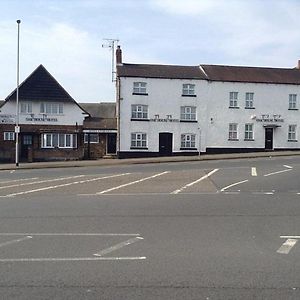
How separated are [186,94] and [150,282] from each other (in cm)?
3954

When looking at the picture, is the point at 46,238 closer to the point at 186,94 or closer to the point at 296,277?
the point at 296,277

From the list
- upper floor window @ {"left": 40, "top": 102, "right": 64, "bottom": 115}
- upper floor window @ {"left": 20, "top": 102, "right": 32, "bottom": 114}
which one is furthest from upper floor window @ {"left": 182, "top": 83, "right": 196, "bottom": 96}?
upper floor window @ {"left": 20, "top": 102, "right": 32, "bottom": 114}

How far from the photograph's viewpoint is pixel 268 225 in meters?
9.78

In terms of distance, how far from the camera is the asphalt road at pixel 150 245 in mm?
5488

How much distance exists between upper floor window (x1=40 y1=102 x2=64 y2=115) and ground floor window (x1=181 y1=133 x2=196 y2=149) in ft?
39.7

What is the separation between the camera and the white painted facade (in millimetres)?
43656

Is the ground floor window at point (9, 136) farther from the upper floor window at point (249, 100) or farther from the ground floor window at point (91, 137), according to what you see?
the upper floor window at point (249, 100)

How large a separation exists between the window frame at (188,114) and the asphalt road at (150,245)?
2869 centimetres

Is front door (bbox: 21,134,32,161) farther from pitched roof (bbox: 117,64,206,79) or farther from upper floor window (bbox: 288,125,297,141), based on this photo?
upper floor window (bbox: 288,125,297,141)

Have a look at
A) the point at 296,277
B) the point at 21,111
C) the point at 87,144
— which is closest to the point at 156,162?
the point at 87,144

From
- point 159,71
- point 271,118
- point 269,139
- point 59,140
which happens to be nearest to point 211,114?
point 271,118

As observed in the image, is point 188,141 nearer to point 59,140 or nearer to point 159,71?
point 159,71

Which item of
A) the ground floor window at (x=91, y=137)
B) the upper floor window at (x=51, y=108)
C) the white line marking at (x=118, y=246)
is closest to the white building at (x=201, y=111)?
the ground floor window at (x=91, y=137)

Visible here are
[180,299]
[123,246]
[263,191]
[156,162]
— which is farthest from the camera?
[156,162]
